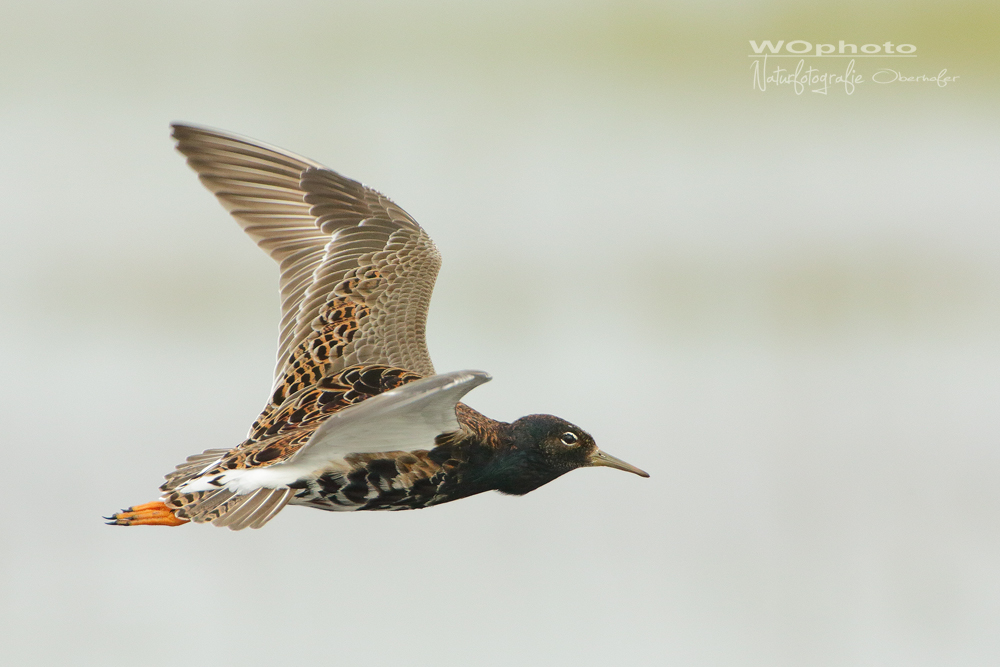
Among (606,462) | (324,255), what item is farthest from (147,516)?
(606,462)

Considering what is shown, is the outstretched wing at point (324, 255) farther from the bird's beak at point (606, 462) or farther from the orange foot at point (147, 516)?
the bird's beak at point (606, 462)

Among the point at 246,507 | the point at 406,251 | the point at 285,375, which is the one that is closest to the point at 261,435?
the point at 285,375

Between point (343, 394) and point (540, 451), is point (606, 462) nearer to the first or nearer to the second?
point (540, 451)

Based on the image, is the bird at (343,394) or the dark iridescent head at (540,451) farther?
the dark iridescent head at (540,451)

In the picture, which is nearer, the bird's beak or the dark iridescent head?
the dark iridescent head

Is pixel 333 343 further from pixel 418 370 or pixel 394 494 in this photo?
pixel 394 494

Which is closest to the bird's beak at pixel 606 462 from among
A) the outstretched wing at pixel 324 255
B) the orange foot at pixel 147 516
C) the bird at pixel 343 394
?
the bird at pixel 343 394

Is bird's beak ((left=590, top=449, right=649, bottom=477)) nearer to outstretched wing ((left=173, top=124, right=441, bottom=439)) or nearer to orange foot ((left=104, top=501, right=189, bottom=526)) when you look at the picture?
outstretched wing ((left=173, top=124, right=441, bottom=439))

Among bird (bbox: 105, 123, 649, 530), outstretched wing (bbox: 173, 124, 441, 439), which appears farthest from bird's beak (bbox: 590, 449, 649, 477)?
Answer: outstretched wing (bbox: 173, 124, 441, 439)

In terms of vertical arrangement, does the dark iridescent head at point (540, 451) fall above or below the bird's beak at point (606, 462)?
above
